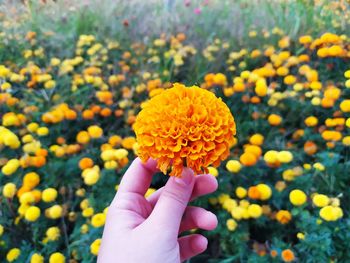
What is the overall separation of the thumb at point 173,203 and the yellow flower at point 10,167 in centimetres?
92

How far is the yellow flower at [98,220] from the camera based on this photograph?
54.5 inches

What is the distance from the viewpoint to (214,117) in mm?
900

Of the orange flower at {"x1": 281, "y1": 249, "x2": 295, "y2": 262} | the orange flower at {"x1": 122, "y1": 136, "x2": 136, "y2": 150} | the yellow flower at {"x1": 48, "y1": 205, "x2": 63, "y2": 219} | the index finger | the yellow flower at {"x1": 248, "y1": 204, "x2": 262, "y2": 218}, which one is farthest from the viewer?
the orange flower at {"x1": 122, "y1": 136, "x2": 136, "y2": 150}

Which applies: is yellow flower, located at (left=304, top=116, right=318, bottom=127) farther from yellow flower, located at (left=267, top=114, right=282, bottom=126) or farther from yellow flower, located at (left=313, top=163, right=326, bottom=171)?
yellow flower, located at (left=313, top=163, right=326, bottom=171)

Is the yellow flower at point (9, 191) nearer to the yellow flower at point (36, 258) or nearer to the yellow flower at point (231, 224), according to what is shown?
the yellow flower at point (36, 258)

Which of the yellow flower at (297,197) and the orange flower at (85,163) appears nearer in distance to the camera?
the yellow flower at (297,197)

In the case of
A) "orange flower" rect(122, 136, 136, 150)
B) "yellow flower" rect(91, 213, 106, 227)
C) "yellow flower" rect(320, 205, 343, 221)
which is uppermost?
"orange flower" rect(122, 136, 136, 150)

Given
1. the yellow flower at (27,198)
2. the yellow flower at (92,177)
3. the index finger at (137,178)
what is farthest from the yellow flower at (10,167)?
the index finger at (137,178)

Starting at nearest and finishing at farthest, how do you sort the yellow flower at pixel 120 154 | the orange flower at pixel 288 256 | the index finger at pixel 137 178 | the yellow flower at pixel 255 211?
the index finger at pixel 137 178 < the orange flower at pixel 288 256 < the yellow flower at pixel 255 211 < the yellow flower at pixel 120 154

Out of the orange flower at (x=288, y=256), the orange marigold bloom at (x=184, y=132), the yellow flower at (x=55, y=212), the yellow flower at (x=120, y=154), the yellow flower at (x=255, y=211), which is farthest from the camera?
the yellow flower at (x=120, y=154)

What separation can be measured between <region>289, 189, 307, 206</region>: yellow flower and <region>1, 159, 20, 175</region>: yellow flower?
110cm

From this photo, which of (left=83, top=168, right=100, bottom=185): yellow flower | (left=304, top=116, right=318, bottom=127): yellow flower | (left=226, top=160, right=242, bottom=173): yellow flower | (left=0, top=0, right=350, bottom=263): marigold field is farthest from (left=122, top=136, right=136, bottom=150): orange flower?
(left=304, top=116, right=318, bottom=127): yellow flower

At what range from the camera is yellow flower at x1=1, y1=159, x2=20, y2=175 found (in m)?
1.61

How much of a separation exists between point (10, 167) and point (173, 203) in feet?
3.18
